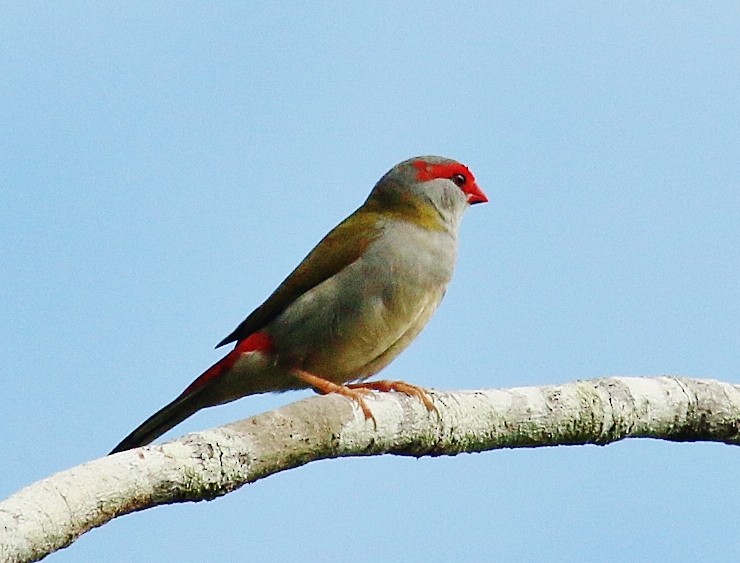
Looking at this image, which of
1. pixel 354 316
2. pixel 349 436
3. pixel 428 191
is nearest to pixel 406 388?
pixel 349 436

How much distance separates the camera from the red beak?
5863 mm

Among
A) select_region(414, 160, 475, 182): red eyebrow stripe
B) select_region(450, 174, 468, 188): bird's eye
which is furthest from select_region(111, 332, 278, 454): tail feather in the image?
select_region(450, 174, 468, 188): bird's eye

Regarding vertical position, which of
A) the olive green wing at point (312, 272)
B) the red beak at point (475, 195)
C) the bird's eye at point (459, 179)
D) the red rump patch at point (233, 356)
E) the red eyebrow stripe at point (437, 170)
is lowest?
the red rump patch at point (233, 356)

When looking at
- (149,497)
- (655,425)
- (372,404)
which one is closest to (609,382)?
(655,425)

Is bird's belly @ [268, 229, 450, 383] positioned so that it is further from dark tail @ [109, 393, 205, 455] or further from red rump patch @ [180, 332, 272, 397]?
dark tail @ [109, 393, 205, 455]

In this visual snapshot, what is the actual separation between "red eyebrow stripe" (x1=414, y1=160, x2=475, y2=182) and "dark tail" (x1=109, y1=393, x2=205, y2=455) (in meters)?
1.56

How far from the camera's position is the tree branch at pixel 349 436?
2586mm

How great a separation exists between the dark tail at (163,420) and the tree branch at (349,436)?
1.45 m

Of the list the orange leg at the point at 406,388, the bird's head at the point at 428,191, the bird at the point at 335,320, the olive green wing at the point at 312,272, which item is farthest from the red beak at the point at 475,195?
the orange leg at the point at 406,388

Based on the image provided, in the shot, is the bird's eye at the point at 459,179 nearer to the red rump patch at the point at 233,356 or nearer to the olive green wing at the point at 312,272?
the olive green wing at the point at 312,272

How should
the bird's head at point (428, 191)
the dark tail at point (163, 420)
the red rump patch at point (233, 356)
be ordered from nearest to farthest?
the dark tail at point (163, 420) < the red rump patch at point (233, 356) < the bird's head at point (428, 191)

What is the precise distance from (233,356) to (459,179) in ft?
5.00

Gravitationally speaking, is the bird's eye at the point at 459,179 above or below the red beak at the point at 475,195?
above

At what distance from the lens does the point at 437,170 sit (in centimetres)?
578
